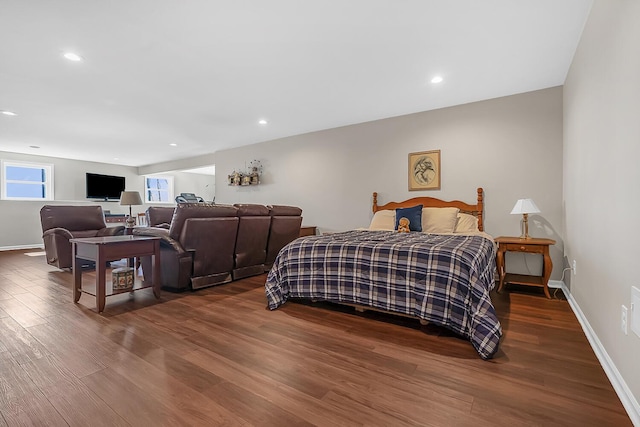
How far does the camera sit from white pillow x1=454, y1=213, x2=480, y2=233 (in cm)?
377

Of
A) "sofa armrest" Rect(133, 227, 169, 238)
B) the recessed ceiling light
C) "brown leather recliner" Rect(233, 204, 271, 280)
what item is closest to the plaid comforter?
"brown leather recliner" Rect(233, 204, 271, 280)

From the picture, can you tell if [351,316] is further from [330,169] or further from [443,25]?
[330,169]

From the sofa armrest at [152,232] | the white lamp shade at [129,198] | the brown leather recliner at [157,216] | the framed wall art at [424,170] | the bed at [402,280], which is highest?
the framed wall art at [424,170]

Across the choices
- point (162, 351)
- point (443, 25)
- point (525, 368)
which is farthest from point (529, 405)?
point (443, 25)

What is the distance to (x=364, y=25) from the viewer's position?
2344mm

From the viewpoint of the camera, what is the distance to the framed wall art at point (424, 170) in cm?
421

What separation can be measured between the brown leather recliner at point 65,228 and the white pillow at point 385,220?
4.22 metres

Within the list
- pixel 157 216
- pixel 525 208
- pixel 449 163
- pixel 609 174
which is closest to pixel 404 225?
pixel 449 163

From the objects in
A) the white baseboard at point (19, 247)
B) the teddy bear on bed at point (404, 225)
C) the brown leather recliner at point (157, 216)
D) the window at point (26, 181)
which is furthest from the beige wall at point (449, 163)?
the white baseboard at point (19, 247)

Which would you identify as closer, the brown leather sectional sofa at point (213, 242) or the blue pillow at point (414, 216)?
the brown leather sectional sofa at point (213, 242)

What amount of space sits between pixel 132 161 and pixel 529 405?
9.71m

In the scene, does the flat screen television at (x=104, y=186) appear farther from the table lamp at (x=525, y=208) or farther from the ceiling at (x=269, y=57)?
the table lamp at (x=525, y=208)

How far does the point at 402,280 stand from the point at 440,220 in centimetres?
189

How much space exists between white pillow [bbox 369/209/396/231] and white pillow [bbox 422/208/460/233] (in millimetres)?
432
